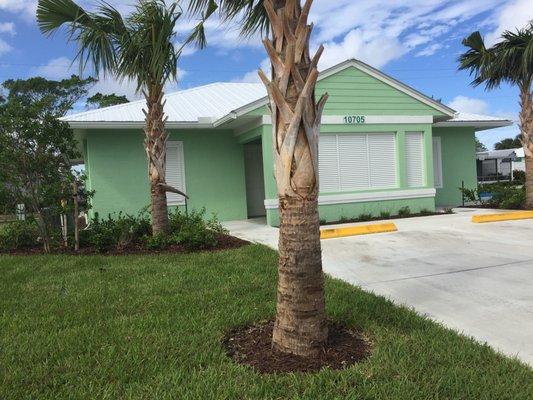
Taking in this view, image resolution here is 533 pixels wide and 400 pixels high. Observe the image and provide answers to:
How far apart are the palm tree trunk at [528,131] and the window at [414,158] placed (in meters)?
2.89

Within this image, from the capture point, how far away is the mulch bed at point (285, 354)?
11.7ft

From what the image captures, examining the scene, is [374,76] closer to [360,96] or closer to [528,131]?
[360,96]

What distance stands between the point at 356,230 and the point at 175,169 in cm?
603

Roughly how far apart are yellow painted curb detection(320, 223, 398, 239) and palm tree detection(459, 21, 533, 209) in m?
5.58

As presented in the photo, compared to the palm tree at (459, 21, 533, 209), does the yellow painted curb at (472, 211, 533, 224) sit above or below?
below

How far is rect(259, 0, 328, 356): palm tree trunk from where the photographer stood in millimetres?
3639

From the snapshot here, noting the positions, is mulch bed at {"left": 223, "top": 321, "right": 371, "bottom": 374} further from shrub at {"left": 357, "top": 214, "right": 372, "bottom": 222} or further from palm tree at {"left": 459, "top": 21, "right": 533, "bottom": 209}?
palm tree at {"left": 459, "top": 21, "right": 533, "bottom": 209}

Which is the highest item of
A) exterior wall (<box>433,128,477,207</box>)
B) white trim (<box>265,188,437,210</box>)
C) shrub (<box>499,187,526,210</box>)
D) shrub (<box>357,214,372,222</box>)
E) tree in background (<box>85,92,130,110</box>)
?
tree in background (<box>85,92,130,110</box>)

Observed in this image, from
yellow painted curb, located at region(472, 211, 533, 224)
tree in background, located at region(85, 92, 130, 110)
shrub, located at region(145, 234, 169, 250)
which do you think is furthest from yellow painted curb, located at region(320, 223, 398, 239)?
tree in background, located at region(85, 92, 130, 110)

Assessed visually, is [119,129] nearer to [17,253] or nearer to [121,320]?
[17,253]

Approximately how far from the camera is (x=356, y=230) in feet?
35.4

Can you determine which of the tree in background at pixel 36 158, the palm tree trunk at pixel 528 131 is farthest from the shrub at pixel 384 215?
the tree in background at pixel 36 158

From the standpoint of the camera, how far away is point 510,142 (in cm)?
7375

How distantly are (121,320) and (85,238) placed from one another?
17.3 ft
